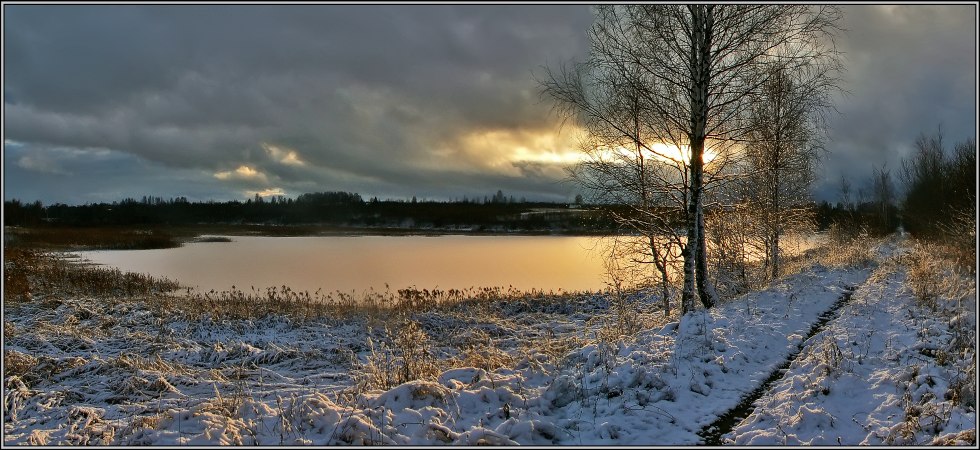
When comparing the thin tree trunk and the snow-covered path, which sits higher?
the thin tree trunk

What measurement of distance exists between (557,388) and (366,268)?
28697 mm

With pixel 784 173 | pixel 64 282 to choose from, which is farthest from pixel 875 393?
pixel 64 282

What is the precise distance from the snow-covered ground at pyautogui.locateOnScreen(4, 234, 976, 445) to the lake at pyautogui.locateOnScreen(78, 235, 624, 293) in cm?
1252

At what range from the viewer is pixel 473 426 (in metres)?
5.57

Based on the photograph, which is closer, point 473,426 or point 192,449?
point 192,449

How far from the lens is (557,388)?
6566 mm

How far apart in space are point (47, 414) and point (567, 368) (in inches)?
283

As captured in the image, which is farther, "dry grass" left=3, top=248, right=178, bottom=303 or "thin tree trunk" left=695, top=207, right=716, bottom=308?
"dry grass" left=3, top=248, right=178, bottom=303

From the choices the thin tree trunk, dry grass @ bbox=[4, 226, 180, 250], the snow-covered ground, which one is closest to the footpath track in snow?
the snow-covered ground

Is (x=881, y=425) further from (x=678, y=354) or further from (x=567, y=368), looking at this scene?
(x=567, y=368)

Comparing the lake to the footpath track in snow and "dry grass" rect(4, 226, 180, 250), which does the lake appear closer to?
"dry grass" rect(4, 226, 180, 250)

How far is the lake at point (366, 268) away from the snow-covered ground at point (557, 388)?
12.5 metres

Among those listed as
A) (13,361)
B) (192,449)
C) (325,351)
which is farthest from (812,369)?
(13,361)

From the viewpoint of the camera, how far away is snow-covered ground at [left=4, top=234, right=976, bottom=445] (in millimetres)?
5340
